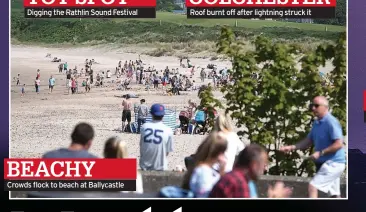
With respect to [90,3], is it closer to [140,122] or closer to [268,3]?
[140,122]

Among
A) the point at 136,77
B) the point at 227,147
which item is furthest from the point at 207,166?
the point at 136,77

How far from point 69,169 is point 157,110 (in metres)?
0.84

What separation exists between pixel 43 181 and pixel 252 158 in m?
2.60

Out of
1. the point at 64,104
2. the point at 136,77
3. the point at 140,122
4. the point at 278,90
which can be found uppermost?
the point at 136,77

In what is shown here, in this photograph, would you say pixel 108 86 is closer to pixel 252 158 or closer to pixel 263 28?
pixel 263 28

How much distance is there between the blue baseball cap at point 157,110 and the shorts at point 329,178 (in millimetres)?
1300

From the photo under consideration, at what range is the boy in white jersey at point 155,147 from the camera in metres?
6.64

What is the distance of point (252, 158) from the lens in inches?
182

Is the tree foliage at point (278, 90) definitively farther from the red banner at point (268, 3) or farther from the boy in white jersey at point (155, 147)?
the boy in white jersey at point (155, 147)

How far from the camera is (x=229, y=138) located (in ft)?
20.8

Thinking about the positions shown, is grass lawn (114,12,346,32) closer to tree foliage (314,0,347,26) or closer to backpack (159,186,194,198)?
tree foliage (314,0,347,26)

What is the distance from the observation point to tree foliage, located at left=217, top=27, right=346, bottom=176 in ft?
22.4

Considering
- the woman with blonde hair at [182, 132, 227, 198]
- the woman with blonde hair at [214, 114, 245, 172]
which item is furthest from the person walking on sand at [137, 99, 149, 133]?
the woman with blonde hair at [182, 132, 227, 198]

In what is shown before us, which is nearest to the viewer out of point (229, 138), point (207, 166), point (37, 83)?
point (207, 166)
